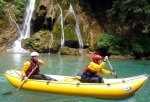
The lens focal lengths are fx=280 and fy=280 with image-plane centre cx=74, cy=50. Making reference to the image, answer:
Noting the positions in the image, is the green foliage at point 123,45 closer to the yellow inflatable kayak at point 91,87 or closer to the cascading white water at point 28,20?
the cascading white water at point 28,20

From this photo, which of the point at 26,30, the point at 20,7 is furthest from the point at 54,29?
the point at 20,7

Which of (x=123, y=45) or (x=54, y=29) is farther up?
(x=54, y=29)

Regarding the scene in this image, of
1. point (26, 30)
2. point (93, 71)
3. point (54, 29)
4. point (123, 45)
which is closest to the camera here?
point (93, 71)

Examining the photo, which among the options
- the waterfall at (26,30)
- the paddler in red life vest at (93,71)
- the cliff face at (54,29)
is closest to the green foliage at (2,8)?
the cliff face at (54,29)

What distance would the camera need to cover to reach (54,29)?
83.4ft

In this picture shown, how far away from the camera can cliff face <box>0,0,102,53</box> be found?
24.9 meters

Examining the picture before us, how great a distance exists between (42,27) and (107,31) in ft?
20.1

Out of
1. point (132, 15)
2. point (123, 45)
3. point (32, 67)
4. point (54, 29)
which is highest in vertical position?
point (132, 15)

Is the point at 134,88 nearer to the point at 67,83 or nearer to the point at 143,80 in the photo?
the point at 143,80

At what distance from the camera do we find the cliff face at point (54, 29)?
2492 cm

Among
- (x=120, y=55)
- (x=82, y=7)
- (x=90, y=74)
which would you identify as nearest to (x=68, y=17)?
(x=82, y=7)

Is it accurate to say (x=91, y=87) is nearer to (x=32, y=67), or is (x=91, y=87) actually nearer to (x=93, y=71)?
(x=93, y=71)

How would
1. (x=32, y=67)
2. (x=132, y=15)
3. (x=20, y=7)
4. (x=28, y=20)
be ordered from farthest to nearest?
(x=20, y=7)
(x=28, y=20)
(x=132, y=15)
(x=32, y=67)

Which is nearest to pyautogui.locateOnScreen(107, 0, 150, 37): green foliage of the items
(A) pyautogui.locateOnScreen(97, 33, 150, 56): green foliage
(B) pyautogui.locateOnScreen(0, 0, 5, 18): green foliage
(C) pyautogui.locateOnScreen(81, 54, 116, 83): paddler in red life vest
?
(A) pyautogui.locateOnScreen(97, 33, 150, 56): green foliage
